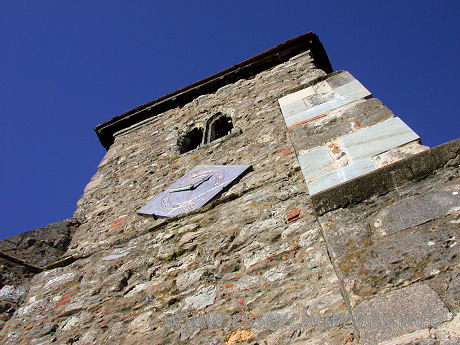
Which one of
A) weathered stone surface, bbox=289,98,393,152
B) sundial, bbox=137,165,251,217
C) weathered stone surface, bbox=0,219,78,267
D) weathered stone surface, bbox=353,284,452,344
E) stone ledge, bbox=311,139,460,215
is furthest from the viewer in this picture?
weathered stone surface, bbox=0,219,78,267

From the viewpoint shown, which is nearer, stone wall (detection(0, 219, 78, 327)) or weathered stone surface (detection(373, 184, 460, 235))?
weathered stone surface (detection(373, 184, 460, 235))

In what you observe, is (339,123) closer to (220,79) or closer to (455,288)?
(455,288)

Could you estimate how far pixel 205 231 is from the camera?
385 centimetres

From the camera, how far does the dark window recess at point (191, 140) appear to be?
6.89 metres

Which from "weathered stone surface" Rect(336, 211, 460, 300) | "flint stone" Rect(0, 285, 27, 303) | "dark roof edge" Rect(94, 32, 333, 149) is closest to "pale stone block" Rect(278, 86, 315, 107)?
"weathered stone surface" Rect(336, 211, 460, 300)

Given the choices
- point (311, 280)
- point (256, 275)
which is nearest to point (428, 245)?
point (311, 280)

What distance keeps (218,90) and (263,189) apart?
14.0 ft

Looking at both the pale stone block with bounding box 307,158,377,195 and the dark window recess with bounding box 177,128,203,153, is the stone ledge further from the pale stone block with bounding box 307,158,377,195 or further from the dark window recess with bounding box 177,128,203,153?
the dark window recess with bounding box 177,128,203,153

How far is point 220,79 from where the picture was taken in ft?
26.6

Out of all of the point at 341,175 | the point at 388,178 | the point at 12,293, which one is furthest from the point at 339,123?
the point at 12,293

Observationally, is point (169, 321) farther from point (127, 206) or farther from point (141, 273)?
point (127, 206)

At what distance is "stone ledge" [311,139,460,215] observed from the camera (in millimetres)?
2324

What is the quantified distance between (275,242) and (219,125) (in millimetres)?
4027

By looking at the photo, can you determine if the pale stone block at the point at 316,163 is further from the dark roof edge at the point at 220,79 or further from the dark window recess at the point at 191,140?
the dark roof edge at the point at 220,79
